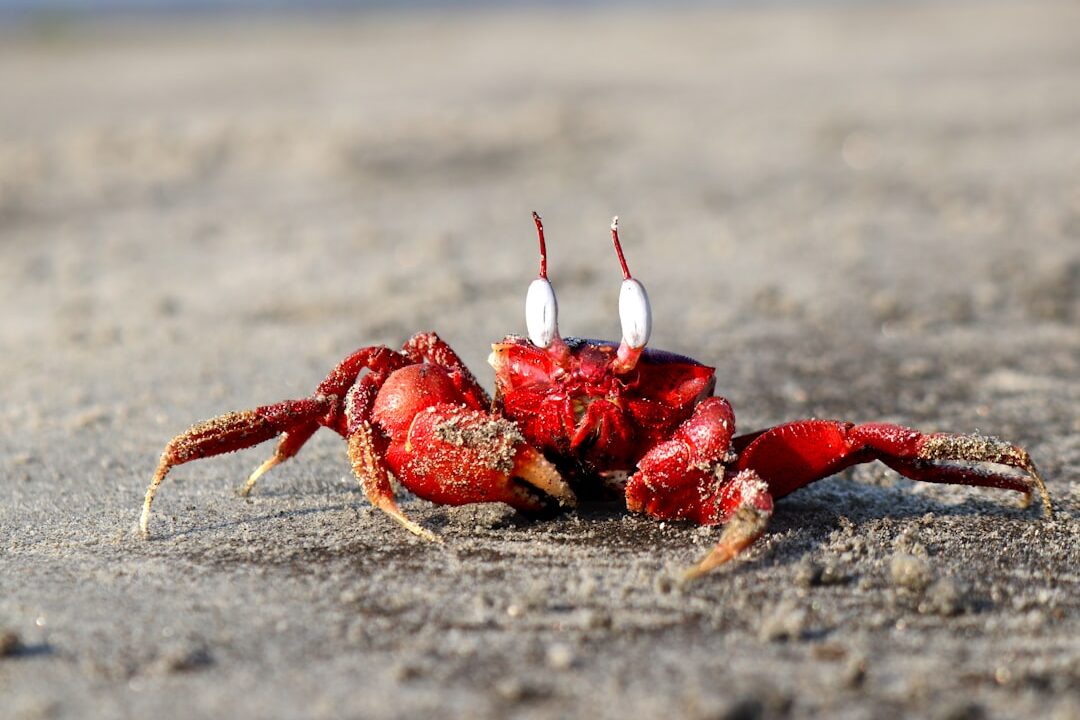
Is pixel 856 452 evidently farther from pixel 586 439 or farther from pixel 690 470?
pixel 586 439

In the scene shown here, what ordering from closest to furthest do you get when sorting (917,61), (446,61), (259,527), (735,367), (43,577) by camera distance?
(43,577)
(259,527)
(735,367)
(917,61)
(446,61)

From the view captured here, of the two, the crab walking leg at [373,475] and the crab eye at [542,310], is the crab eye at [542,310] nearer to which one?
the crab eye at [542,310]

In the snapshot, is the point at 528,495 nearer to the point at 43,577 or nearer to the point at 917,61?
the point at 43,577

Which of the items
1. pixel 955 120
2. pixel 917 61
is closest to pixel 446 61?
pixel 917 61

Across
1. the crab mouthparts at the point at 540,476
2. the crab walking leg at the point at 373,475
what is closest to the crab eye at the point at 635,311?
the crab mouthparts at the point at 540,476

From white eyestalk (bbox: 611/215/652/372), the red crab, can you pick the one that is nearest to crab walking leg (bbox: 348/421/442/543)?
the red crab

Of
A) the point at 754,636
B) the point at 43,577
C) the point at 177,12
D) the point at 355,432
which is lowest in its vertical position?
the point at 754,636

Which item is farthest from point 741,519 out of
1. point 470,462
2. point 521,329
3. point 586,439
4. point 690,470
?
point 521,329

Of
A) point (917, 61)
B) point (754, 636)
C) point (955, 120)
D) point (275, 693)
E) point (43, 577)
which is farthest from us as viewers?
point (917, 61)

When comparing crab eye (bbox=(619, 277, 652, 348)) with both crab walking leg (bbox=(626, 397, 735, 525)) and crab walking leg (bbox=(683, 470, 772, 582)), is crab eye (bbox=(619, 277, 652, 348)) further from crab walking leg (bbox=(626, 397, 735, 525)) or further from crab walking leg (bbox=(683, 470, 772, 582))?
crab walking leg (bbox=(683, 470, 772, 582))
